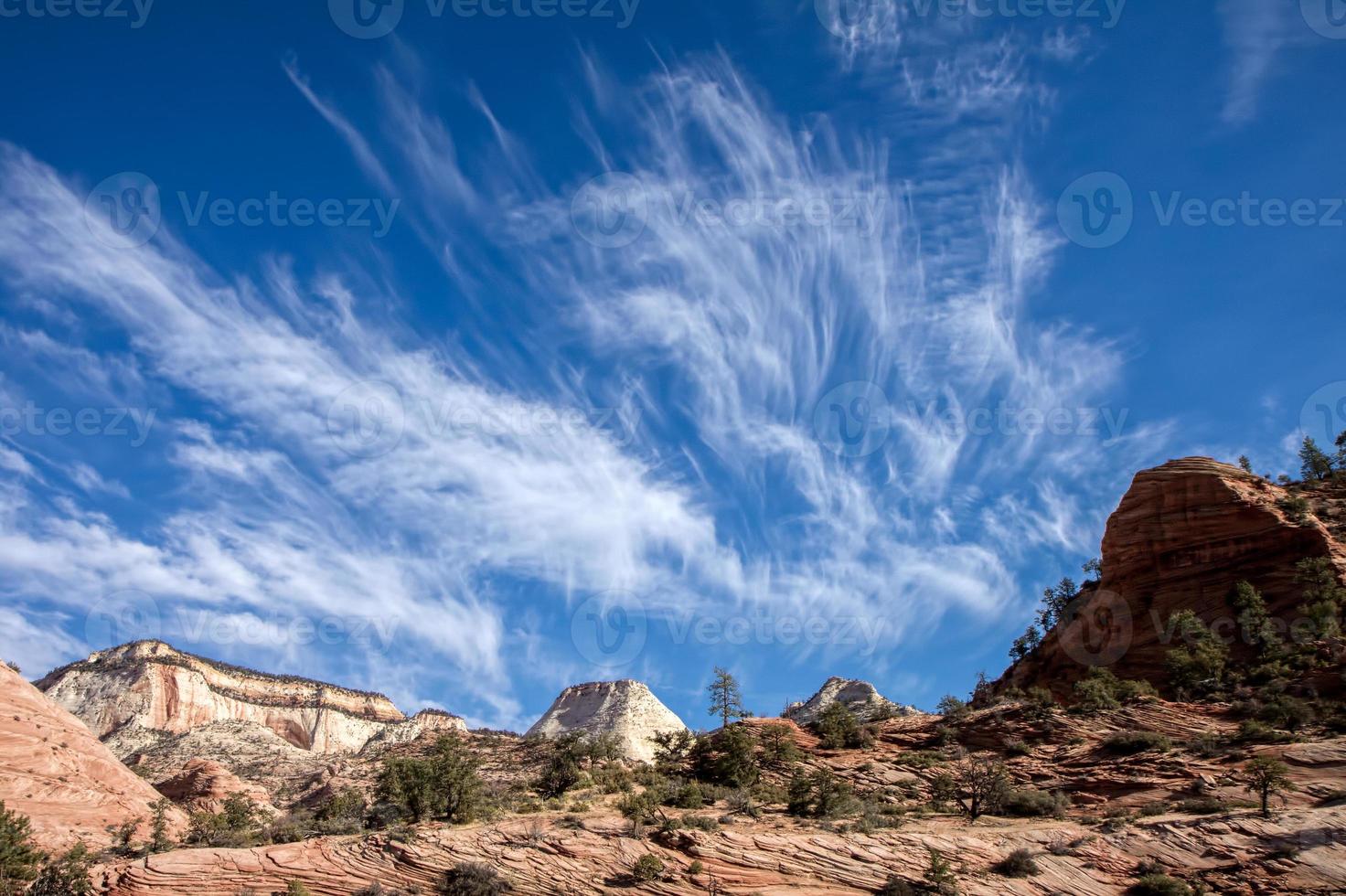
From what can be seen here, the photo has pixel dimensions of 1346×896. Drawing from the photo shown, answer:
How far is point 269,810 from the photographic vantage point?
57.7 metres

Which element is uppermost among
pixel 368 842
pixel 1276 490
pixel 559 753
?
pixel 1276 490

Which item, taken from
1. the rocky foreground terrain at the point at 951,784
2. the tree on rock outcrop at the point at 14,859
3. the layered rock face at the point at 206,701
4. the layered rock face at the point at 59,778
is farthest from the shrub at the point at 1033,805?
the layered rock face at the point at 206,701

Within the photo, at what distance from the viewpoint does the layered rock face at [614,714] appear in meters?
89.3

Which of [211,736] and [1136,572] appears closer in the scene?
[1136,572]

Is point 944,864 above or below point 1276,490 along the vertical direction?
below

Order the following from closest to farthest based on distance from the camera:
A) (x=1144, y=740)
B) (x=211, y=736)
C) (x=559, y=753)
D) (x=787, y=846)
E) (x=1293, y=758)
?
(x=787, y=846) < (x=1293, y=758) < (x=1144, y=740) < (x=559, y=753) < (x=211, y=736)

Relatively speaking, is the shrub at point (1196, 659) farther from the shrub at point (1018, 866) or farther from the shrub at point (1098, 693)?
the shrub at point (1018, 866)

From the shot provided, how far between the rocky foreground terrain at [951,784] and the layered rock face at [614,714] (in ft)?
67.7

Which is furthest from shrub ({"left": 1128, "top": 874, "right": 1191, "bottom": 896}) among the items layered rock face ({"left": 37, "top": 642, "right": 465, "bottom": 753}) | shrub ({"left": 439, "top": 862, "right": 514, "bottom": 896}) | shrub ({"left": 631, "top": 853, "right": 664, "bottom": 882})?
layered rock face ({"left": 37, "top": 642, "right": 465, "bottom": 753})

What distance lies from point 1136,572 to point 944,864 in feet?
127

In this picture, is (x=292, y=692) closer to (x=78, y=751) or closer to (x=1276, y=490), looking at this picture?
(x=78, y=751)

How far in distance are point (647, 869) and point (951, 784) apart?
49.2 feet

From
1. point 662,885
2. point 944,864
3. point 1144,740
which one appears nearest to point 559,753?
point 662,885
